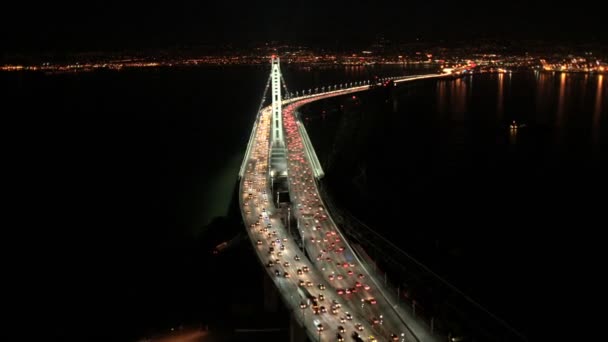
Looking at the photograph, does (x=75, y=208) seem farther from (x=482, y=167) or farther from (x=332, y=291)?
(x=482, y=167)

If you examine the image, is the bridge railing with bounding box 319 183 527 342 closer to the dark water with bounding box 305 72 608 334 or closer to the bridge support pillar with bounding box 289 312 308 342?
the dark water with bounding box 305 72 608 334

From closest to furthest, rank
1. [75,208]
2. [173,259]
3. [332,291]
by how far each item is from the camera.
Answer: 1. [332,291]
2. [173,259]
3. [75,208]

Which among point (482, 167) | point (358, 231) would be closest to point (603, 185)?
point (482, 167)

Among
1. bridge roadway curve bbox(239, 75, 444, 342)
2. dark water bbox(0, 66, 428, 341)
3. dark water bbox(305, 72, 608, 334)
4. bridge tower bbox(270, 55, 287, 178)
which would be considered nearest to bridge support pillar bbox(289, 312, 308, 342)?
bridge roadway curve bbox(239, 75, 444, 342)

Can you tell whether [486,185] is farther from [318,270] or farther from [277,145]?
[318,270]

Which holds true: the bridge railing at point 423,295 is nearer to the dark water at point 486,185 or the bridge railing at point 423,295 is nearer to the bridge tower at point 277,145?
the dark water at point 486,185

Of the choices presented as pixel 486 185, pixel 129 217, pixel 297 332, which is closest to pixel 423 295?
pixel 297 332
